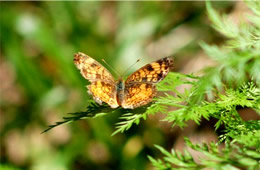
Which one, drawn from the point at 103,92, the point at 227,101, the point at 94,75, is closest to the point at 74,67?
the point at 94,75

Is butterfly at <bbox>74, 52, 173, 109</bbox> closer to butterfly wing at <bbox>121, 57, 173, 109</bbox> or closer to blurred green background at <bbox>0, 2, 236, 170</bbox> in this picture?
butterfly wing at <bbox>121, 57, 173, 109</bbox>

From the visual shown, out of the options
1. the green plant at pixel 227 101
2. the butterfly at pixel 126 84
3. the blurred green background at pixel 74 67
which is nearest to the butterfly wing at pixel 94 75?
the butterfly at pixel 126 84

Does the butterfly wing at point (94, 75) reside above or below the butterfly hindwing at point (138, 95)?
above

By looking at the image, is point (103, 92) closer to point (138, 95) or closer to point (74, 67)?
point (138, 95)

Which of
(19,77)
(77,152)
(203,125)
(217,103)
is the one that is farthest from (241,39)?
(19,77)

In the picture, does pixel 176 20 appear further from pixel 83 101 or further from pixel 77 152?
pixel 77 152

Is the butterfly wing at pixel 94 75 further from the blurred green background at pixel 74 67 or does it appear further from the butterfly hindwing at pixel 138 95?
the blurred green background at pixel 74 67

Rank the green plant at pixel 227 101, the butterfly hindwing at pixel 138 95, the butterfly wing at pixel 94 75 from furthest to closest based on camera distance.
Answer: the butterfly wing at pixel 94 75 < the butterfly hindwing at pixel 138 95 < the green plant at pixel 227 101
